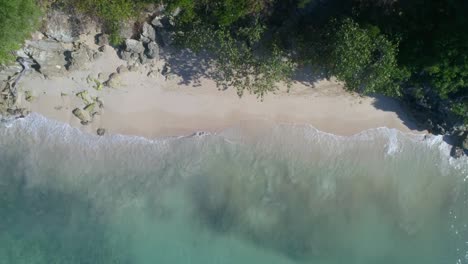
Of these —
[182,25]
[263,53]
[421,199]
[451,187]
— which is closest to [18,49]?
[182,25]

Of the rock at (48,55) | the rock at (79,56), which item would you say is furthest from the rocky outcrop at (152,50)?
the rock at (48,55)

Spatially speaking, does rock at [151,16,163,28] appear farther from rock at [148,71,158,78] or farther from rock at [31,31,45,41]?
rock at [31,31,45,41]

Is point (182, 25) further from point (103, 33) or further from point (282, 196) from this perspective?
point (282, 196)

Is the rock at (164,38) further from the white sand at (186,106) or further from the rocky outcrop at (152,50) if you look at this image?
the white sand at (186,106)

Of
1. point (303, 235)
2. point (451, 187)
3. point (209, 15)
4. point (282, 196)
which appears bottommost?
point (303, 235)

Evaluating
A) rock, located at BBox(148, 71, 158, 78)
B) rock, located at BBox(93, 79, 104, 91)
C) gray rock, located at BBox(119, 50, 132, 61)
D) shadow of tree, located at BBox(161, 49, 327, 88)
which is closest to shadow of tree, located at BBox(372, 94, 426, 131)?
shadow of tree, located at BBox(161, 49, 327, 88)

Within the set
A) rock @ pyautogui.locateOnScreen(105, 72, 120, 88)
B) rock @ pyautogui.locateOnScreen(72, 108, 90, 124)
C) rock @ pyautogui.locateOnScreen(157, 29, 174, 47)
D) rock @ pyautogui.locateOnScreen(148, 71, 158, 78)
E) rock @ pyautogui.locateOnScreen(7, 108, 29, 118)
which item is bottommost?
rock @ pyautogui.locateOnScreen(7, 108, 29, 118)
